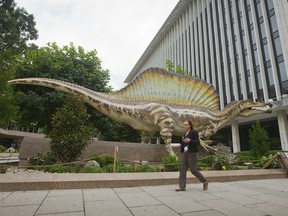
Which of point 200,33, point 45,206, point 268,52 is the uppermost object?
point 200,33

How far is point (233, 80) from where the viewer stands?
2628 cm

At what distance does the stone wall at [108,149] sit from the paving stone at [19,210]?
445 cm

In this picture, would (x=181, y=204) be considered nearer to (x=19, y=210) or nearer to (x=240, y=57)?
(x=19, y=210)

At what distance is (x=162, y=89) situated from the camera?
904 centimetres

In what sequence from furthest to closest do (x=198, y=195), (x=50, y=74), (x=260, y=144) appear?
1. (x=260, y=144)
2. (x=50, y=74)
3. (x=198, y=195)

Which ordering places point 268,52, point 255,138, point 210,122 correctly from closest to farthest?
point 210,122 < point 255,138 < point 268,52

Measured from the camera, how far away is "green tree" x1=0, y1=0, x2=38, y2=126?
935 centimetres

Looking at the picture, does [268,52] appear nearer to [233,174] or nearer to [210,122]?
[210,122]

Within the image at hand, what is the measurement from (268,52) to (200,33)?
13535 mm

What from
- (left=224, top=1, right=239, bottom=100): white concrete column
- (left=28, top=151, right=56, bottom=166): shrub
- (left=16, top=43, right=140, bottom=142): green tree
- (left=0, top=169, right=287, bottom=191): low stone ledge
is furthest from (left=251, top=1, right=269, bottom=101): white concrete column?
(left=28, top=151, right=56, bottom=166): shrub

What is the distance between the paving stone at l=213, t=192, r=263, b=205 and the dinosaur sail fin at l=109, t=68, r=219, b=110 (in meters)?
5.26

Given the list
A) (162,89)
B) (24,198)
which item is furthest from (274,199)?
(162,89)

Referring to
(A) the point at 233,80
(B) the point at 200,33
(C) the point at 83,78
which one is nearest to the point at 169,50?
(B) the point at 200,33

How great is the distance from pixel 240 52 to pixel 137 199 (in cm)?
2678
